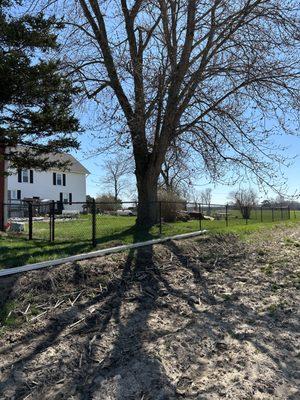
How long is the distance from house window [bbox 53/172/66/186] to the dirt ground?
39414 mm

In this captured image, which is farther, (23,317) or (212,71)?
(212,71)

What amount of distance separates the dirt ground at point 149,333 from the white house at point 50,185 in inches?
1281

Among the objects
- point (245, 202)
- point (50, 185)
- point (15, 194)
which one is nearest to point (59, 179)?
point (50, 185)

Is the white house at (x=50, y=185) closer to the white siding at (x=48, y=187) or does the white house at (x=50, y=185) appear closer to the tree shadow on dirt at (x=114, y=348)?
the white siding at (x=48, y=187)

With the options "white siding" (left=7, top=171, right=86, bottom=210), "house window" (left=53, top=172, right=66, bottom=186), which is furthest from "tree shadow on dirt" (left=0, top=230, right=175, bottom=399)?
"house window" (left=53, top=172, right=66, bottom=186)

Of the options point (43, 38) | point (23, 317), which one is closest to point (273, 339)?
point (23, 317)

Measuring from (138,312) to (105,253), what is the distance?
10.0 feet

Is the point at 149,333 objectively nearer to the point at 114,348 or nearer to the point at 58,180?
the point at 114,348

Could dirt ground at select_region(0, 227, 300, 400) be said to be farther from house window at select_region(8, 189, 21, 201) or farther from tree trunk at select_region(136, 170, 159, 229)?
house window at select_region(8, 189, 21, 201)

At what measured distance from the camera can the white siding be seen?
43.5 m

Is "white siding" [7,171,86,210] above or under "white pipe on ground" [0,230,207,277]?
above

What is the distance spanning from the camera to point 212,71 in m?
13.4

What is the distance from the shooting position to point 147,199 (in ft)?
50.6

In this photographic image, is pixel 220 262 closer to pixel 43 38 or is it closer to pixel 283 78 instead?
pixel 43 38
